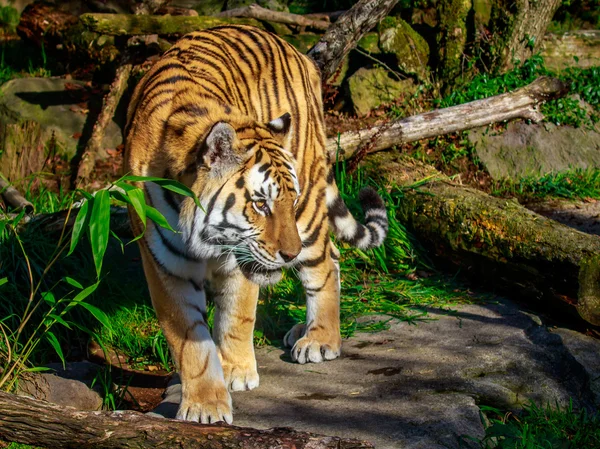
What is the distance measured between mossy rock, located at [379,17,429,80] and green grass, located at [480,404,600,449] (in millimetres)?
4443

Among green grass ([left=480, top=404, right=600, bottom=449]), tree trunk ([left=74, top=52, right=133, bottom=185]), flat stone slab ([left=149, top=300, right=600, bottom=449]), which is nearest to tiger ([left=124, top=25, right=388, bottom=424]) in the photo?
flat stone slab ([left=149, top=300, right=600, bottom=449])

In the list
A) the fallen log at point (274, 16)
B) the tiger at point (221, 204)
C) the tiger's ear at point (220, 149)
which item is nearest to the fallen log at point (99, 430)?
the tiger at point (221, 204)

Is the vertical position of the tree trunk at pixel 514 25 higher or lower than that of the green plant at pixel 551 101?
higher

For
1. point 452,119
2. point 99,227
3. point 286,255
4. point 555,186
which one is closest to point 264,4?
point 452,119

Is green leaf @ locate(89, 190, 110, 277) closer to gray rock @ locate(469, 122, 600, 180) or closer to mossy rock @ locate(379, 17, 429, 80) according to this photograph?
gray rock @ locate(469, 122, 600, 180)

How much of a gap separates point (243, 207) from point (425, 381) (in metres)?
1.29

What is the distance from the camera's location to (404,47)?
7.39 metres

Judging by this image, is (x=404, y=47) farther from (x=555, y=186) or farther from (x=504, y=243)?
(x=504, y=243)

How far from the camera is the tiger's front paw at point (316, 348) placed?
420cm

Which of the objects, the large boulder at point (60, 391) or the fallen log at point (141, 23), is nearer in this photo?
the large boulder at point (60, 391)

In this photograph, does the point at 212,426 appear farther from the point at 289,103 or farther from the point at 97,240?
the point at 289,103

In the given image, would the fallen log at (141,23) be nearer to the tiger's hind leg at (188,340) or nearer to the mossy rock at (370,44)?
the mossy rock at (370,44)

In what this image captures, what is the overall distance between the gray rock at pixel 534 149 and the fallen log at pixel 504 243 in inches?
53.0

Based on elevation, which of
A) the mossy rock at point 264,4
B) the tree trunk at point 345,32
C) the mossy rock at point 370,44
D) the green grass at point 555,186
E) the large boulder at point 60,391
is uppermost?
the mossy rock at point 264,4
